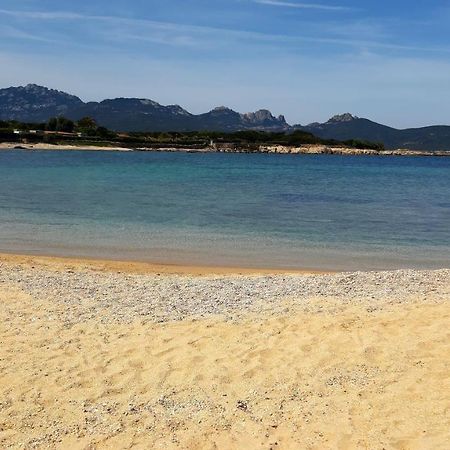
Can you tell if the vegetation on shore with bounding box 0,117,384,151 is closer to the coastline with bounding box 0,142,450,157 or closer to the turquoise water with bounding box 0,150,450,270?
the coastline with bounding box 0,142,450,157

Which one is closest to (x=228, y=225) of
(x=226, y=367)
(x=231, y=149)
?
(x=226, y=367)

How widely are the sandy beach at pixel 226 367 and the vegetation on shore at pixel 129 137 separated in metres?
107

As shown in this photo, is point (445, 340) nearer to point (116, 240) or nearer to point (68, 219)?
point (116, 240)

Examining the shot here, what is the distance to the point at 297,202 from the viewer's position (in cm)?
3108

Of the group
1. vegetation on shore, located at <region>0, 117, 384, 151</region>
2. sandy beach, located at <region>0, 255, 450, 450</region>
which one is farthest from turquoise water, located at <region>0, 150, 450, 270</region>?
vegetation on shore, located at <region>0, 117, 384, 151</region>

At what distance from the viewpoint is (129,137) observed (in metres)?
134

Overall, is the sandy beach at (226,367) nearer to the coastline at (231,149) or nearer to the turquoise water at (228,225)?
the turquoise water at (228,225)

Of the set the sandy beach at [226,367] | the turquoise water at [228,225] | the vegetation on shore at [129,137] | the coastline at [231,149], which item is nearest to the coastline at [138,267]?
the turquoise water at [228,225]

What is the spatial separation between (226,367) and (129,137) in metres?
131

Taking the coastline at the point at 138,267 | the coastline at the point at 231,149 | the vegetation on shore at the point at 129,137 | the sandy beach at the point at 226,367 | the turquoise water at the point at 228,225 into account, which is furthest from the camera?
the vegetation on shore at the point at 129,137

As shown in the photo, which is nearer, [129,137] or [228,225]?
[228,225]

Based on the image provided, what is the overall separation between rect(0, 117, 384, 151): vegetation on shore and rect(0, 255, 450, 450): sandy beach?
10675cm

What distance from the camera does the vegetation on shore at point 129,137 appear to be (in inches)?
4557

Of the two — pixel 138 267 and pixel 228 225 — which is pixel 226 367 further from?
pixel 228 225
